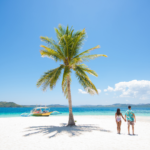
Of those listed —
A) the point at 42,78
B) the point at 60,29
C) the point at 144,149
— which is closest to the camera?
the point at 144,149

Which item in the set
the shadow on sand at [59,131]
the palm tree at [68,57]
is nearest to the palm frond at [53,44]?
the palm tree at [68,57]

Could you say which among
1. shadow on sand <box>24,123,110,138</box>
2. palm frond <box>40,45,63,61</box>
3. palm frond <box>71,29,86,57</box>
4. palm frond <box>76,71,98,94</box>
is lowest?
shadow on sand <box>24,123,110,138</box>

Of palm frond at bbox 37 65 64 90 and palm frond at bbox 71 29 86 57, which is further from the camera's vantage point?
palm frond at bbox 71 29 86 57

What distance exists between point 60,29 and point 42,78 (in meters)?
4.30

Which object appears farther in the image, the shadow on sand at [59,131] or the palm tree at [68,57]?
the palm tree at [68,57]

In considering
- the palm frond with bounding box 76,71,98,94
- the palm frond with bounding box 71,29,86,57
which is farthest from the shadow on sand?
the palm frond with bounding box 71,29,86,57

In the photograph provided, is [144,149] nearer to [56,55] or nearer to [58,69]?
[58,69]

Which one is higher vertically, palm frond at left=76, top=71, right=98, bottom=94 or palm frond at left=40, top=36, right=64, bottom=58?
palm frond at left=40, top=36, right=64, bottom=58

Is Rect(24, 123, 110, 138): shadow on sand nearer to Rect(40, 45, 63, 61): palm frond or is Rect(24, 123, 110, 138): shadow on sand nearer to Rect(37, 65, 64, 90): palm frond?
Rect(37, 65, 64, 90): palm frond

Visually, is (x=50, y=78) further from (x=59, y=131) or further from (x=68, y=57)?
(x=59, y=131)

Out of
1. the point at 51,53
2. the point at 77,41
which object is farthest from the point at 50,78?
the point at 77,41

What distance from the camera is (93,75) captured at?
10.3m

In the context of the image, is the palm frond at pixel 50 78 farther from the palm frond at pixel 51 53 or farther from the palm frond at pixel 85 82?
the palm frond at pixel 85 82

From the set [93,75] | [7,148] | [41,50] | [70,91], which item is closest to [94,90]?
[93,75]
